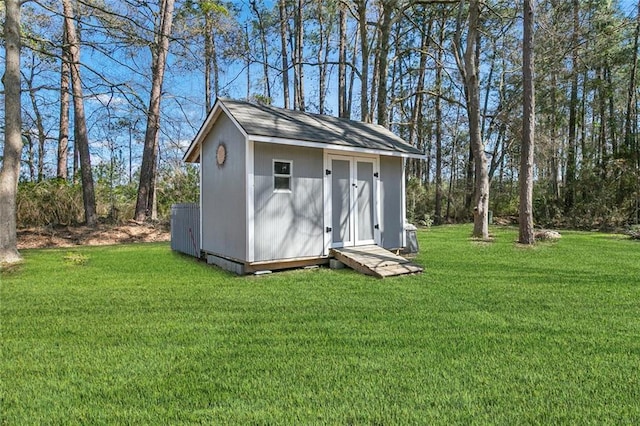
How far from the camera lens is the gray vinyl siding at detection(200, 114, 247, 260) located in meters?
6.40

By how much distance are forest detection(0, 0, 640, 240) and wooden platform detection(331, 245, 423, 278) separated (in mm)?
5392

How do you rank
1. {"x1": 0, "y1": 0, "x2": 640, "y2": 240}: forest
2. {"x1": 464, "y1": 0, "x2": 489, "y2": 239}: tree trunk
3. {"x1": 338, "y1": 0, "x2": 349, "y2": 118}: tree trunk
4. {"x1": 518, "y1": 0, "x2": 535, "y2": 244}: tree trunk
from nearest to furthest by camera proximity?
{"x1": 518, "y1": 0, "x2": 535, "y2": 244}: tree trunk
{"x1": 0, "y1": 0, "x2": 640, "y2": 240}: forest
{"x1": 464, "y1": 0, "x2": 489, "y2": 239}: tree trunk
{"x1": 338, "y1": 0, "x2": 349, "y2": 118}: tree trunk

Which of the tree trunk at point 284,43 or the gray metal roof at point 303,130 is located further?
the tree trunk at point 284,43

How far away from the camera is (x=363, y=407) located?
2199 millimetres

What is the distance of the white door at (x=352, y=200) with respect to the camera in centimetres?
709

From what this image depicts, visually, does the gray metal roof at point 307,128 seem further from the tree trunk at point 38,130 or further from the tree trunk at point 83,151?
the tree trunk at point 38,130

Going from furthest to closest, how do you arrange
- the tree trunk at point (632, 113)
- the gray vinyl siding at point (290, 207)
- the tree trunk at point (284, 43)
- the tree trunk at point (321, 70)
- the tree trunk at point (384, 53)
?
the tree trunk at point (321, 70) → the tree trunk at point (284, 43) → the tree trunk at point (632, 113) → the tree trunk at point (384, 53) → the gray vinyl siding at point (290, 207)

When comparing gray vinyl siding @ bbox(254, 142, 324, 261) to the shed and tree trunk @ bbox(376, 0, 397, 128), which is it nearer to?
the shed

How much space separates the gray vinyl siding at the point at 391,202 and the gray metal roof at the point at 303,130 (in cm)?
39

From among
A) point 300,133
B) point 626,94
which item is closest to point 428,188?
point 626,94

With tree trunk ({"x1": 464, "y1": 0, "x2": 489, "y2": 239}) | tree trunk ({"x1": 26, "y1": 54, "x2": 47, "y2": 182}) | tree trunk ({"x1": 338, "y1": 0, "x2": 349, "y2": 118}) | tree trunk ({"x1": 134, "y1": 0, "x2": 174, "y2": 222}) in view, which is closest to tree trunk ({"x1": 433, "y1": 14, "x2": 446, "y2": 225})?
tree trunk ({"x1": 338, "y1": 0, "x2": 349, "y2": 118})

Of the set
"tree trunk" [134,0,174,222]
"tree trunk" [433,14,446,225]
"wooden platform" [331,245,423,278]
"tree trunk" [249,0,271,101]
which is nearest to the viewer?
"wooden platform" [331,245,423,278]

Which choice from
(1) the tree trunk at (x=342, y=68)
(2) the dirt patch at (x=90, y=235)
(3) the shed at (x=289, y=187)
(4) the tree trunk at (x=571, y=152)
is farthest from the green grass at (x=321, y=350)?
(4) the tree trunk at (x=571, y=152)

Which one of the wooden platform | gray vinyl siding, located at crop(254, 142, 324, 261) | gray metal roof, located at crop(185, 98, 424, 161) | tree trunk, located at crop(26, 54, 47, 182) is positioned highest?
tree trunk, located at crop(26, 54, 47, 182)
